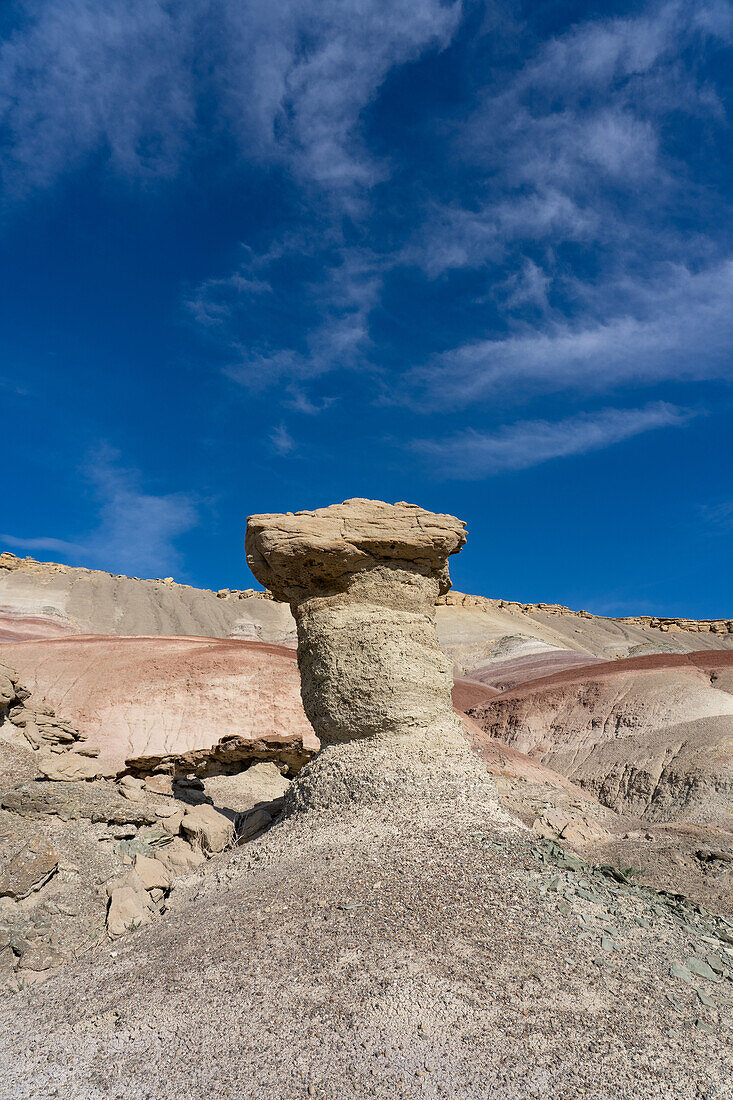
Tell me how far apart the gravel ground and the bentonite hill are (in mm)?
15

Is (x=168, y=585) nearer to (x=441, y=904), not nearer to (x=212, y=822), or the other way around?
(x=212, y=822)

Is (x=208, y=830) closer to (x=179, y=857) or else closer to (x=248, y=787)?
(x=179, y=857)

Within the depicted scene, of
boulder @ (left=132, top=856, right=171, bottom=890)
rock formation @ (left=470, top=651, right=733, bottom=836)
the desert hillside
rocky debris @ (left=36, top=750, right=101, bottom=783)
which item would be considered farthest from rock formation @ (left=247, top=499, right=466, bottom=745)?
the desert hillside

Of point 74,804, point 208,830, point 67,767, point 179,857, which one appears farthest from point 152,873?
point 67,767

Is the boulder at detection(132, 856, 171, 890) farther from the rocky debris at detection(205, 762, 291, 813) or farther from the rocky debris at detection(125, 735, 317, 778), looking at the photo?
the rocky debris at detection(125, 735, 317, 778)

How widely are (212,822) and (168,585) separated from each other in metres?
49.7

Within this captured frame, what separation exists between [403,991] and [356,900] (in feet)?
3.12

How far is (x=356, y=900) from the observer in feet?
14.2

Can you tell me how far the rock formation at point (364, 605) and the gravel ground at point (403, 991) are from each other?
1.40 m

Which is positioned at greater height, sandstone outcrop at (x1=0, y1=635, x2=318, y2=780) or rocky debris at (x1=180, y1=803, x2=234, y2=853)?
sandstone outcrop at (x1=0, y1=635, x2=318, y2=780)

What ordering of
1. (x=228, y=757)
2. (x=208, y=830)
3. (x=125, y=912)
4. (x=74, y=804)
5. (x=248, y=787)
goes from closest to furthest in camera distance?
(x=125, y=912) < (x=208, y=830) < (x=74, y=804) < (x=248, y=787) < (x=228, y=757)

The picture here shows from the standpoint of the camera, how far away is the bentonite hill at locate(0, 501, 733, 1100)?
314 cm

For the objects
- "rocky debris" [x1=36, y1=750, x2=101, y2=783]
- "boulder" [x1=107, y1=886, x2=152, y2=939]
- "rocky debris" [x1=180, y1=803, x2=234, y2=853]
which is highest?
"rocky debris" [x1=36, y1=750, x2=101, y2=783]

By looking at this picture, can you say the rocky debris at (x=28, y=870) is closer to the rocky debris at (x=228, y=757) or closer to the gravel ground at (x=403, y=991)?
the gravel ground at (x=403, y=991)
